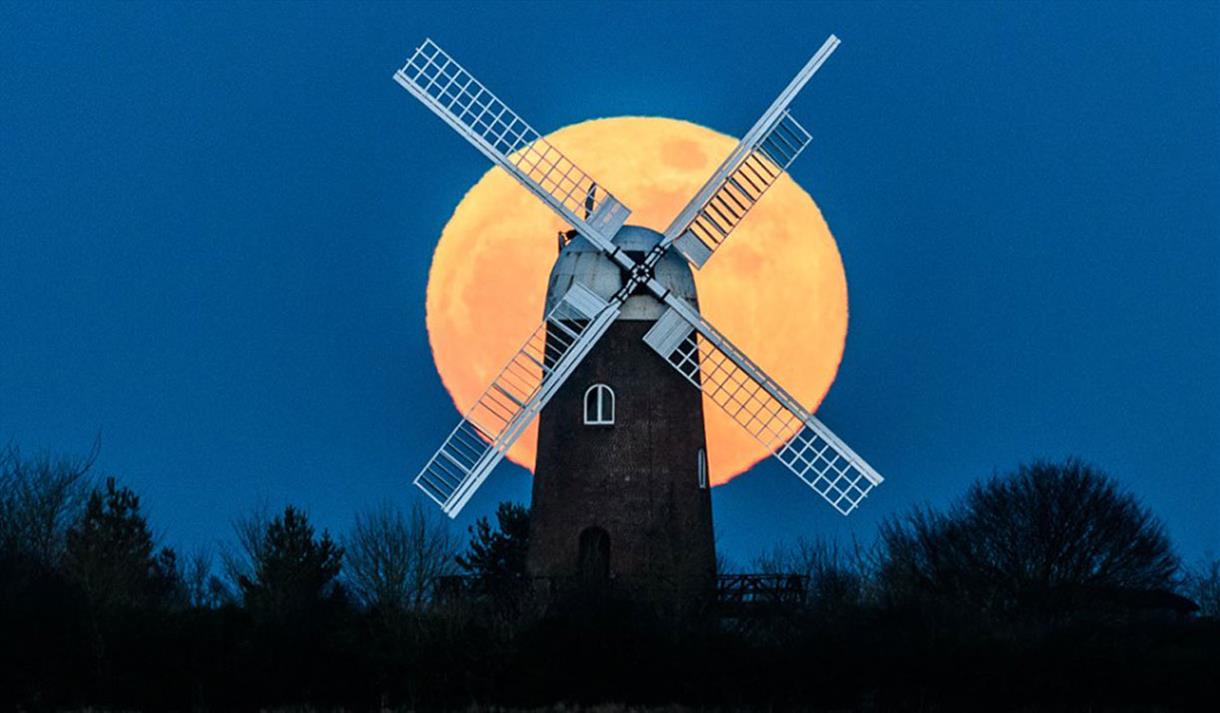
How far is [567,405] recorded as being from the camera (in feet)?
172

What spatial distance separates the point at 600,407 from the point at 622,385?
628 millimetres

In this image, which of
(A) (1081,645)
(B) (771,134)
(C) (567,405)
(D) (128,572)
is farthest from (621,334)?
(D) (128,572)

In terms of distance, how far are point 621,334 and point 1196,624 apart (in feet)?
42.3

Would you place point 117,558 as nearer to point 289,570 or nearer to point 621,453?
point 289,570

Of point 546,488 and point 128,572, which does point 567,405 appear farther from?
point 128,572

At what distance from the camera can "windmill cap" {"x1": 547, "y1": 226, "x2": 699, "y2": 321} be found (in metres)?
52.0

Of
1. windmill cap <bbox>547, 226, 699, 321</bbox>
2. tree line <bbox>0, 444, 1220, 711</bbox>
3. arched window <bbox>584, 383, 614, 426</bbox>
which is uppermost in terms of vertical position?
windmill cap <bbox>547, 226, 699, 321</bbox>

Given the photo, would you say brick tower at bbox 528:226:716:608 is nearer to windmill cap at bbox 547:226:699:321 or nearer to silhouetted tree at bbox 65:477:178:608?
windmill cap at bbox 547:226:699:321

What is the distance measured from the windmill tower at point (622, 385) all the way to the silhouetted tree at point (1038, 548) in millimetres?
6411

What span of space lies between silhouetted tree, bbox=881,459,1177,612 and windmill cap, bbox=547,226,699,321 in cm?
904

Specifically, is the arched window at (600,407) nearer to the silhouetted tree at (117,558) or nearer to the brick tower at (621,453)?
the brick tower at (621,453)

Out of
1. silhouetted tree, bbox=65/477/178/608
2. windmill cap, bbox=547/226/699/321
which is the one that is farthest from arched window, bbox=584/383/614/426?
silhouetted tree, bbox=65/477/178/608

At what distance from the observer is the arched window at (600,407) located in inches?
2055

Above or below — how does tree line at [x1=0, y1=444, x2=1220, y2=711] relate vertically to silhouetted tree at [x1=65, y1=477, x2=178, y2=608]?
below
